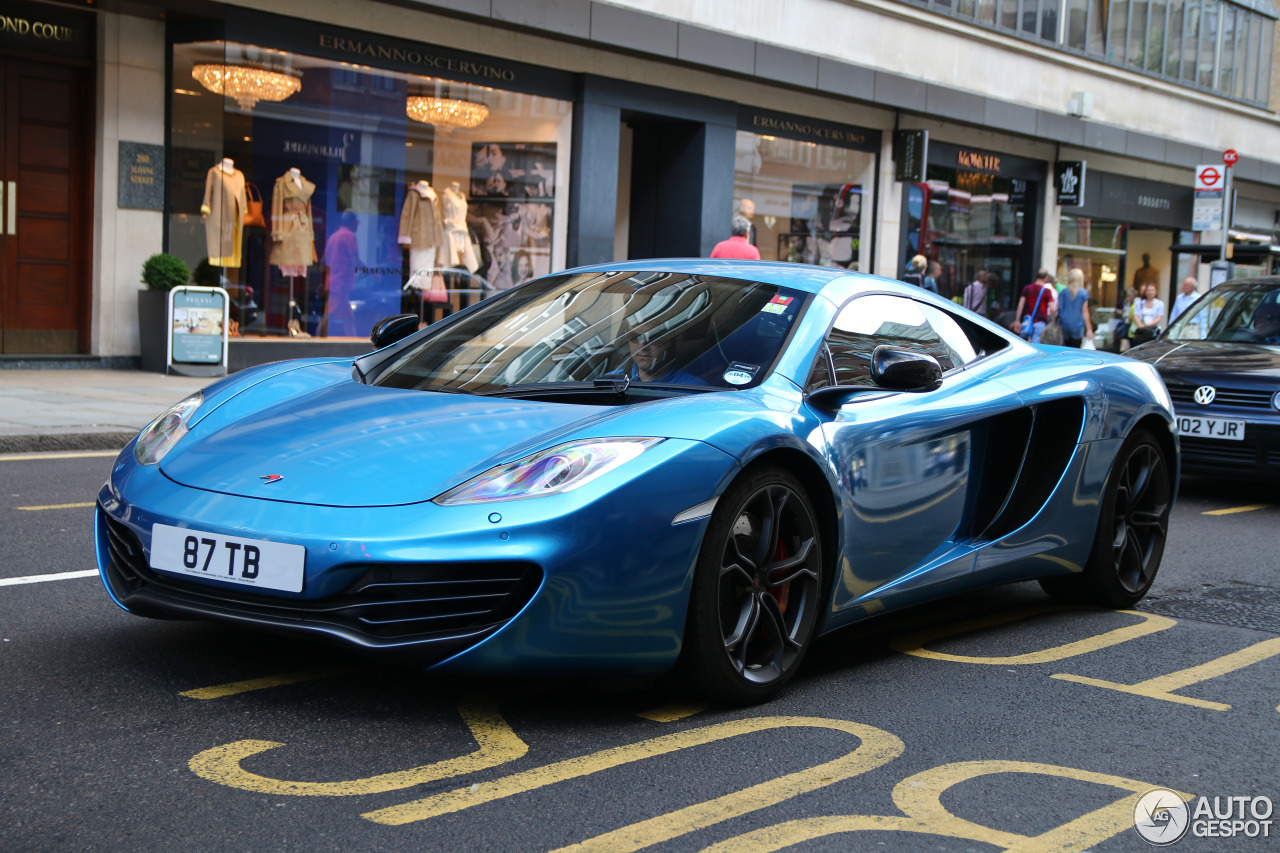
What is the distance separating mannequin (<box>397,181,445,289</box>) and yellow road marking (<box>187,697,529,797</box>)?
13.7 meters

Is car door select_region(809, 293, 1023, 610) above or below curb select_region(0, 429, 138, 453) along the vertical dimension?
above

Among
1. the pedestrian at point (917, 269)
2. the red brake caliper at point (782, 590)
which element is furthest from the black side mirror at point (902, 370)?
the pedestrian at point (917, 269)

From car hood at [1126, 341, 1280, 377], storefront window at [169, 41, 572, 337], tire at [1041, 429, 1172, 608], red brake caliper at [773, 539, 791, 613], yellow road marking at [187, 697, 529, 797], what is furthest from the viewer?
storefront window at [169, 41, 572, 337]

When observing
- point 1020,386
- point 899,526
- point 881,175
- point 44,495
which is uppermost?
point 881,175

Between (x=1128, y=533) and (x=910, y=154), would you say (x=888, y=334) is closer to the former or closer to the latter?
(x=1128, y=533)

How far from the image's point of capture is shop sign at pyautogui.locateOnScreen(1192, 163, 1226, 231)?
19.2m

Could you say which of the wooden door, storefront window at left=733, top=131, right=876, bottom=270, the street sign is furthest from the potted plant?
the street sign

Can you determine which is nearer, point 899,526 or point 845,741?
point 845,741

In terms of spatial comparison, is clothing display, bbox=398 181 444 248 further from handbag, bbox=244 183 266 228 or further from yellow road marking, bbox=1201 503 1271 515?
yellow road marking, bbox=1201 503 1271 515

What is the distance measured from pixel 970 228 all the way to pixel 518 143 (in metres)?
10.5

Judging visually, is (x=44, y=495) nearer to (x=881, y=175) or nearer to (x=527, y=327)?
(x=527, y=327)

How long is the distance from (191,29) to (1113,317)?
21.4 m

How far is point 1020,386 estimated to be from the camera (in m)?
4.83

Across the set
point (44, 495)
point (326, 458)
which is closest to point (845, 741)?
point (326, 458)
